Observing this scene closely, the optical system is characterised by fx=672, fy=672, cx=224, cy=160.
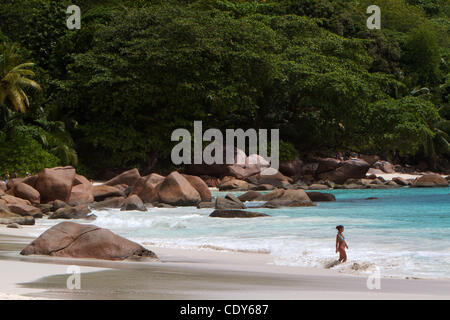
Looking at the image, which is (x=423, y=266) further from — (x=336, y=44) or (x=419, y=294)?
(x=336, y=44)

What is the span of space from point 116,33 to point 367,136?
15.0 m

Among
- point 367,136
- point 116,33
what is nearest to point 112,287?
point 116,33

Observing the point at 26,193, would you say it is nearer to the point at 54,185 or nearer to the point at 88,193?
the point at 54,185

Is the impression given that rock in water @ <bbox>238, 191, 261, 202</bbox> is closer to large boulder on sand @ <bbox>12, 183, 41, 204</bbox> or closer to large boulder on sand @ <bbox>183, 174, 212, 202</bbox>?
large boulder on sand @ <bbox>183, 174, 212, 202</bbox>

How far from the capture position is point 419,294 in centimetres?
663

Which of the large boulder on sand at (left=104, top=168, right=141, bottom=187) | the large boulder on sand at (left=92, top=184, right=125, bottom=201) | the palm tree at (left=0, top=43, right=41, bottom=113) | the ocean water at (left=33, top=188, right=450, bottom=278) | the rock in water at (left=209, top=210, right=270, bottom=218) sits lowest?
the ocean water at (left=33, top=188, right=450, bottom=278)

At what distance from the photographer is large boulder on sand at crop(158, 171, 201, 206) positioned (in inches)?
850

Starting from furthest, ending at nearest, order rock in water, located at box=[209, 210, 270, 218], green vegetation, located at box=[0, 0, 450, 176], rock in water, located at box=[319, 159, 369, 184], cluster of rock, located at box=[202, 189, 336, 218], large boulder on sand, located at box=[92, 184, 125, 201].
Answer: rock in water, located at box=[319, 159, 369, 184] → green vegetation, located at box=[0, 0, 450, 176] → large boulder on sand, located at box=[92, 184, 125, 201] → cluster of rock, located at box=[202, 189, 336, 218] → rock in water, located at box=[209, 210, 270, 218]

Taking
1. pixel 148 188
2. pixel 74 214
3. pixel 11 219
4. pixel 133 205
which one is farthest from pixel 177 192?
pixel 11 219

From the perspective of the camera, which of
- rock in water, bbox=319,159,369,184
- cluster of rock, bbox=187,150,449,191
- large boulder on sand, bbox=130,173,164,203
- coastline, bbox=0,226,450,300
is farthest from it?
rock in water, bbox=319,159,369,184

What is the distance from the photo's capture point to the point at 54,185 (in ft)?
68.5

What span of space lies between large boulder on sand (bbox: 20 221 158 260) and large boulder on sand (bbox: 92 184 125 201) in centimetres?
1305

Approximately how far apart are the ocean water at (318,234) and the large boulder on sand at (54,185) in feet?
8.38

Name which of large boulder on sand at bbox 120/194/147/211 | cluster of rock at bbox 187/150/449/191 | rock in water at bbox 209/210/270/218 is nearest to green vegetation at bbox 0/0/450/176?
cluster of rock at bbox 187/150/449/191
